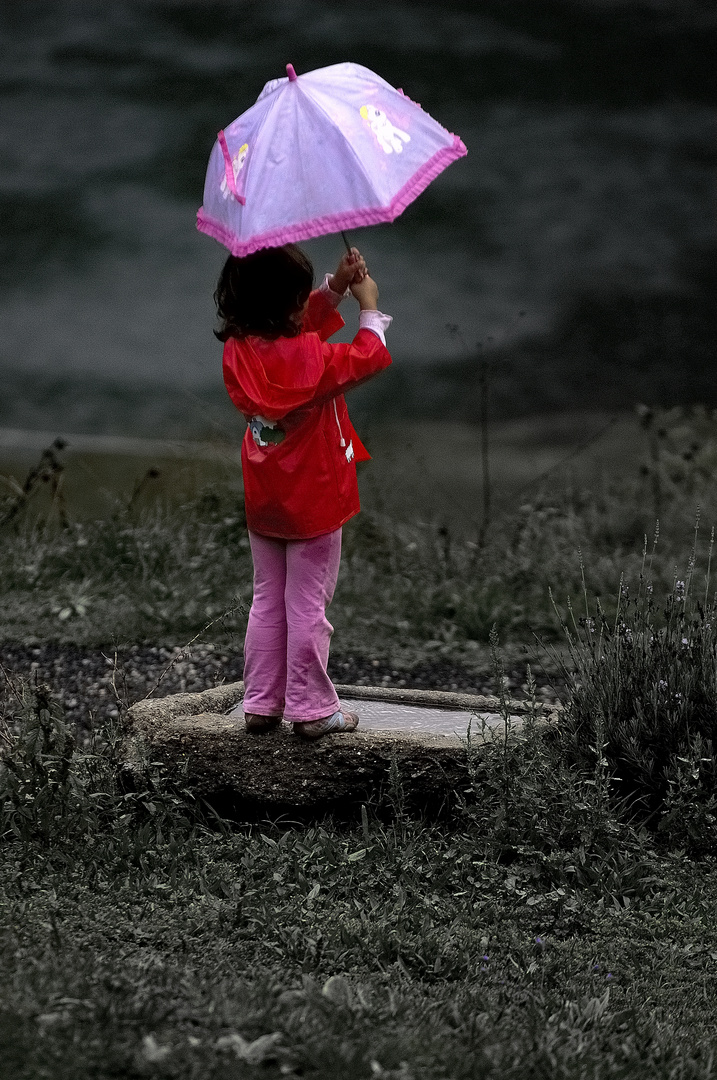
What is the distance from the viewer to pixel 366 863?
423cm

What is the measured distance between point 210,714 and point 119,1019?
2144 millimetres

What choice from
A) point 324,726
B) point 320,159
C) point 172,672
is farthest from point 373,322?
point 172,672

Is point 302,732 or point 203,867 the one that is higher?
point 302,732

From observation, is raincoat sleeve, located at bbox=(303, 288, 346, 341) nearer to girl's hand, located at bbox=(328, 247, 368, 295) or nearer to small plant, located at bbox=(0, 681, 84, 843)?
girl's hand, located at bbox=(328, 247, 368, 295)

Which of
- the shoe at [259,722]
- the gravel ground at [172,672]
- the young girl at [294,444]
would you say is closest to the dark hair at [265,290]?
the young girl at [294,444]

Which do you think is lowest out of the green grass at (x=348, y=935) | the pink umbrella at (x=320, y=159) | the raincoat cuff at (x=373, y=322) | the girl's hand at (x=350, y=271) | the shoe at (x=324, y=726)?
the green grass at (x=348, y=935)

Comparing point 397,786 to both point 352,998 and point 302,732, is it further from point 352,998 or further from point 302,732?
point 352,998

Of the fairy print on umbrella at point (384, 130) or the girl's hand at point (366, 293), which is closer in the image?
the fairy print on umbrella at point (384, 130)

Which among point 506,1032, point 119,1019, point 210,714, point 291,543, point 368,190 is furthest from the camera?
point 210,714

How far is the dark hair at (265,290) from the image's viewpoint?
4.13 meters

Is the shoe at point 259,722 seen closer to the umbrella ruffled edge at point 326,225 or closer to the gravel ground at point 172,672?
the gravel ground at point 172,672

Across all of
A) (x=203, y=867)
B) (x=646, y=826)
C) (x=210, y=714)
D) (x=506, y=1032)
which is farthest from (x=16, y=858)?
(x=646, y=826)

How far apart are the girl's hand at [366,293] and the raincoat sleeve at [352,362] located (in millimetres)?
94

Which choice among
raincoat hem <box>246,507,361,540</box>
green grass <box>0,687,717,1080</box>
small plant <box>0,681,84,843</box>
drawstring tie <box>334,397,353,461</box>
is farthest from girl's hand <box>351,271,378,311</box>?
small plant <box>0,681,84,843</box>
